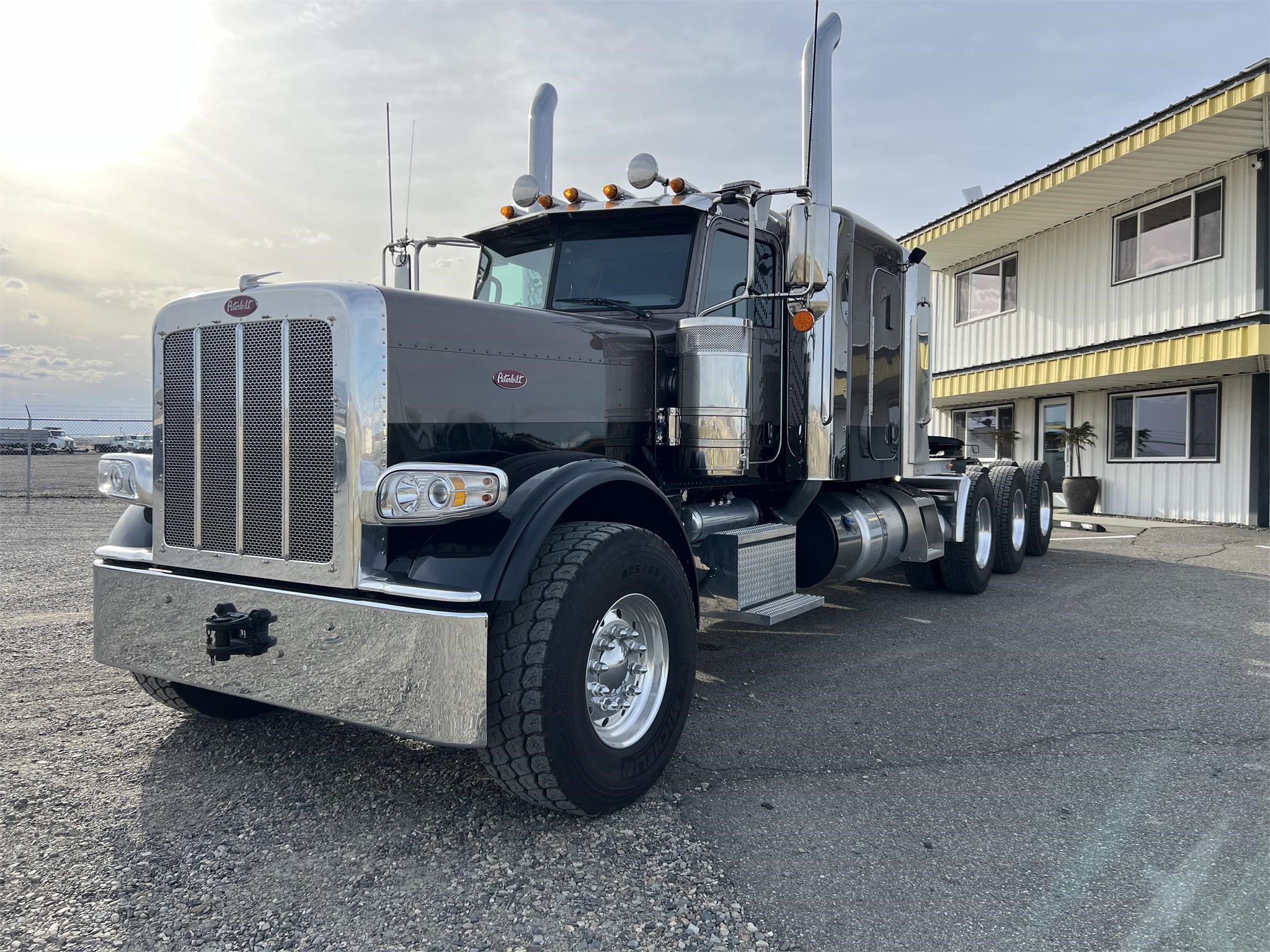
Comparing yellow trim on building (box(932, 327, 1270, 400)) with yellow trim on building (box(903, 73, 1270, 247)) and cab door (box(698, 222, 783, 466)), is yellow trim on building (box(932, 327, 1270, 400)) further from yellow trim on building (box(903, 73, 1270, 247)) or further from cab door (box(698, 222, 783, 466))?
cab door (box(698, 222, 783, 466))

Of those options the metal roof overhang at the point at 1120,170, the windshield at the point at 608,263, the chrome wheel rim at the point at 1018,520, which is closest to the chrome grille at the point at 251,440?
the windshield at the point at 608,263

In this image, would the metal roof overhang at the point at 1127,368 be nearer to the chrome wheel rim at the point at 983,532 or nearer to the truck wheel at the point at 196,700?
the chrome wheel rim at the point at 983,532

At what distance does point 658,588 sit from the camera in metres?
3.37

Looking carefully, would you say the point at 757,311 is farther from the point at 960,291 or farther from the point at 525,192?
the point at 960,291

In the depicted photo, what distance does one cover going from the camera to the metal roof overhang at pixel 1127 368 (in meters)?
11.1

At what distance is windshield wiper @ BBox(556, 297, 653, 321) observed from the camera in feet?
14.8

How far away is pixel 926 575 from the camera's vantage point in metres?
7.71

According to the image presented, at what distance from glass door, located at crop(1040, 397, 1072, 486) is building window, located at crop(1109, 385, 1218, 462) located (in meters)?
0.96

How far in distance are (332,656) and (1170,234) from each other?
14.0 meters

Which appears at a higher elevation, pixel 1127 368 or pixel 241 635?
pixel 1127 368

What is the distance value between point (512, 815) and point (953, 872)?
147cm

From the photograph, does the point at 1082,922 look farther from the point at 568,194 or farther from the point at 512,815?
the point at 568,194

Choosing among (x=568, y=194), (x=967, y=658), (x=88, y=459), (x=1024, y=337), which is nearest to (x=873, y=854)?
(x=967, y=658)

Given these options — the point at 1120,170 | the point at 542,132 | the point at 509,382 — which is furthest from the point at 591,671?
the point at 1120,170
